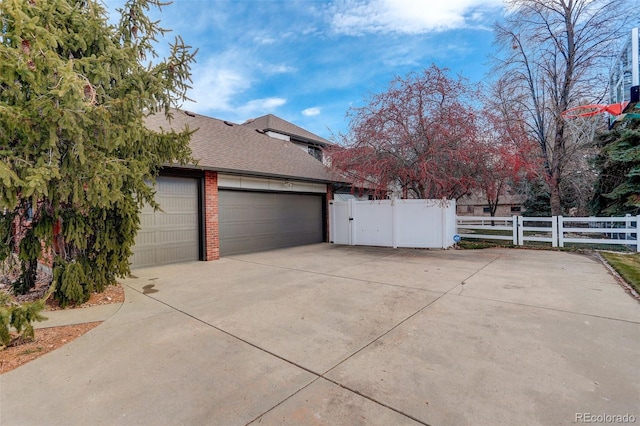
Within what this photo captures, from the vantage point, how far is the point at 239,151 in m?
10.9

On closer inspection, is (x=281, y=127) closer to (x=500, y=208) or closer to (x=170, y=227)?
(x=170, y=227)

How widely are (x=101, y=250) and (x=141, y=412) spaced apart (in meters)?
3.58

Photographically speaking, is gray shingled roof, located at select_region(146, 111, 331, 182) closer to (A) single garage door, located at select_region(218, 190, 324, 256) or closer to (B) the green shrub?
(A) single garage door, located at select_region(218, 190, 324, 256)

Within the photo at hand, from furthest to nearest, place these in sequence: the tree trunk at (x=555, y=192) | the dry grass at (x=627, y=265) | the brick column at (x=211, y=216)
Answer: the tree trunk at (x=555, y=192), the brick column at (x=211, y=216), the dry grass at (x=627, y=265)

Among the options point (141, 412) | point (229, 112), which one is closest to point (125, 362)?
point (141, 412)

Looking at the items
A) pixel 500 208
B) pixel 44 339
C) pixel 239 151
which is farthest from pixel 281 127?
pixel 500 208

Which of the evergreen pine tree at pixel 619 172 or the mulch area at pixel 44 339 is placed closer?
the mulch area at pixel 44 339

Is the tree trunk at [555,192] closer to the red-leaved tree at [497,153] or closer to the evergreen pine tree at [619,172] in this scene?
the evergreen pine tree at [619,172]

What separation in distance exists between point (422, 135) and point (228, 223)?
22.5 ft

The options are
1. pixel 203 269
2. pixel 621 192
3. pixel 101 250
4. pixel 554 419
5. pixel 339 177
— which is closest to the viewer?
pixel 554 419

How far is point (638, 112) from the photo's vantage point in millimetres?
6266

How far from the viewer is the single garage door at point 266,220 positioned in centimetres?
972

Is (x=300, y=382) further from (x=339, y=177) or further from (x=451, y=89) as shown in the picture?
(x=339, y=177)

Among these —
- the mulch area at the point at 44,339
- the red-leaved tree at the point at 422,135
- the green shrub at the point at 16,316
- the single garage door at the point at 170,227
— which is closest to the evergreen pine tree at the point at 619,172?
the red-leaved tree at the point at 422,135
